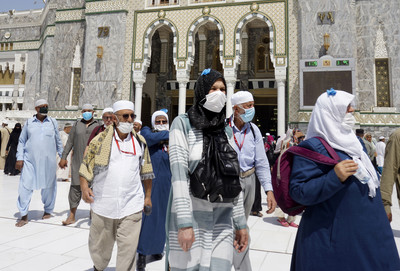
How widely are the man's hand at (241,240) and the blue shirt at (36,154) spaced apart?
3.09m

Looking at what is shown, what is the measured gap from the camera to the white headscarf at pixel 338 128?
4.01ft

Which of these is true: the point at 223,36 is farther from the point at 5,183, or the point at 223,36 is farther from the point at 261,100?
the point at 5,183

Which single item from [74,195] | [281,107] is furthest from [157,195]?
[281,107]

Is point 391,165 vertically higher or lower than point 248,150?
lower

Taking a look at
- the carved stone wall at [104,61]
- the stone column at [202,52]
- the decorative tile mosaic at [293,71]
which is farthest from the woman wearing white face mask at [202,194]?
the stone column at [202,52]

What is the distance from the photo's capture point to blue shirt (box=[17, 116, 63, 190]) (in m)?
3.58

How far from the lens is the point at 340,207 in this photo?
116 centimetres

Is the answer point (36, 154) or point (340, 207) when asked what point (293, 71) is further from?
point (340, 207)

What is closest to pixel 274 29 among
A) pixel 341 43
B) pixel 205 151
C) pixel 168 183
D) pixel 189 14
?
pixel 341 43

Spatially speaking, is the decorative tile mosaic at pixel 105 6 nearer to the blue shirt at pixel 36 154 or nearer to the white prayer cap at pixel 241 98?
the blue shirt at pixel 36 154

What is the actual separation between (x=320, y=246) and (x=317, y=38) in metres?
9.95

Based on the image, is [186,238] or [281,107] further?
[281,107]

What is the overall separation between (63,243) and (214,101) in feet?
8.07

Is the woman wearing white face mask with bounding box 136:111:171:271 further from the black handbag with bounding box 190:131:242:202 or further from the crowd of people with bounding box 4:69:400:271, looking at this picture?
the black handbag with bounding box 190:131:242:202
